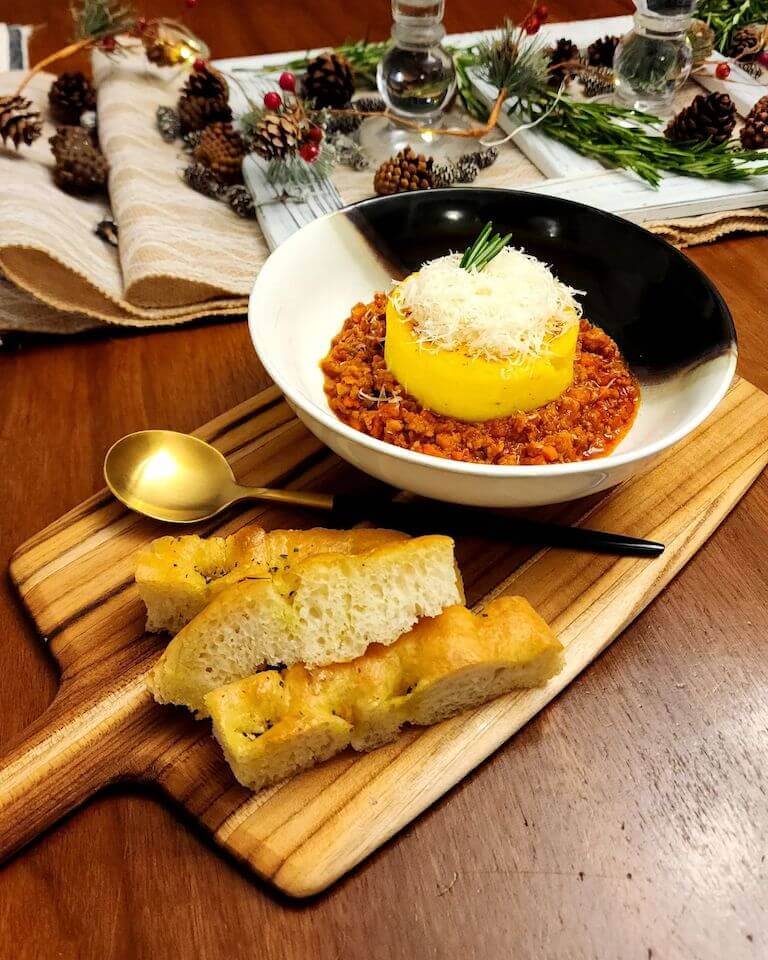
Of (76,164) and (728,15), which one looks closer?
(76,164)

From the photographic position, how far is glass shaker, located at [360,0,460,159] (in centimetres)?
229

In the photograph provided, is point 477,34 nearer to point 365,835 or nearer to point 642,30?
point 642,30

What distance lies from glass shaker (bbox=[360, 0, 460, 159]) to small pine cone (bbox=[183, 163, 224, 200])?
486mm

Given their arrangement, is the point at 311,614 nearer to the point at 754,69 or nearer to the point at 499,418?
the point at 499,418

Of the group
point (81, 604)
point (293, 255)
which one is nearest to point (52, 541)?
point (81, 604)

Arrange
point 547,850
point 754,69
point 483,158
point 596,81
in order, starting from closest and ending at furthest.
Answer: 1. point 547,850
2. point 483,158
3. point 596,81
4. point 754,69

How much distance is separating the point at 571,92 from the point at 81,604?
230 cm

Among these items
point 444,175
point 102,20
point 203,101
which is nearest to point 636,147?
point 444,175

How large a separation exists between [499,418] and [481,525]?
0.25 m

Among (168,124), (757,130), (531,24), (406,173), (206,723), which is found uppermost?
(531,24)

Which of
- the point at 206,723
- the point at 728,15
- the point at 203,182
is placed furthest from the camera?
the point at 728,15

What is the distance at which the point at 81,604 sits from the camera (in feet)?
4.14

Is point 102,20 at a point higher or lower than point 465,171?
higher

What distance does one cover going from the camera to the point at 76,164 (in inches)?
84.0
